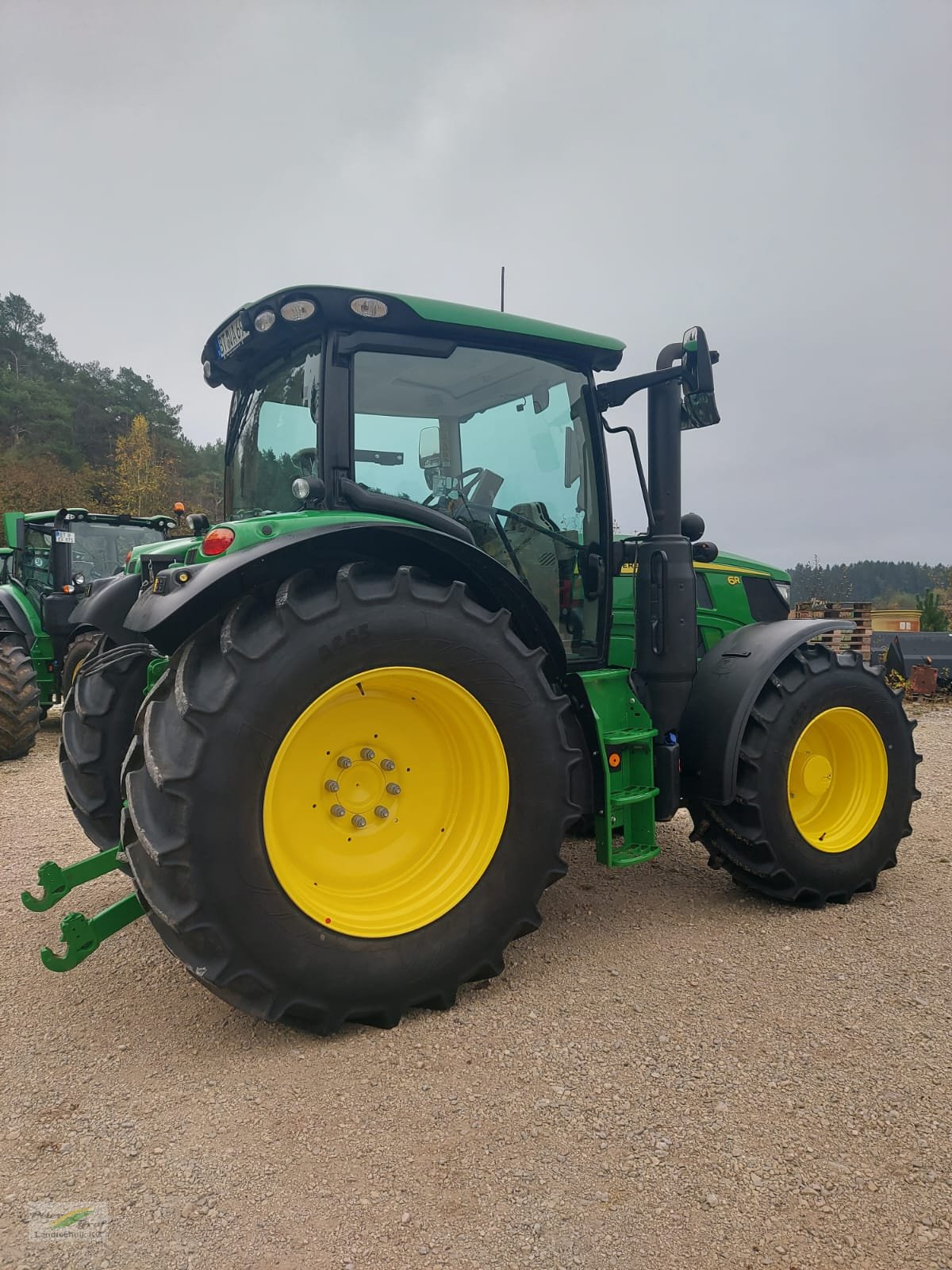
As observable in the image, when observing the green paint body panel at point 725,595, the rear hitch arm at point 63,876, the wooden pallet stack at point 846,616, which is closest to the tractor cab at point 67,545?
the rear hitch arm at point 63,876

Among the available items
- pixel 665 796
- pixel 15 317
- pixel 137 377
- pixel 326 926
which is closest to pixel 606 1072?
pixel 326 926

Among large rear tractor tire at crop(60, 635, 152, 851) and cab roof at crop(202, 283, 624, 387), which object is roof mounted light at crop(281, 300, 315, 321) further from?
large rear tractor tire at crop(60, 635, 152, 851)

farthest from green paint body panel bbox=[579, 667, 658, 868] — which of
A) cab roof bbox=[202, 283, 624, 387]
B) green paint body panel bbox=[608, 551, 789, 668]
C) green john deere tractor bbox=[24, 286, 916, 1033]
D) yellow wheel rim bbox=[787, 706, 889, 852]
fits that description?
cab roof bbox=[202, 283, 624, 387]

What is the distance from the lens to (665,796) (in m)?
3.31

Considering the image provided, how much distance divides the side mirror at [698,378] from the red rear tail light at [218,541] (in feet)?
6.65

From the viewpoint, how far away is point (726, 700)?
11.0ft

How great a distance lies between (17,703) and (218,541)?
18.2ft

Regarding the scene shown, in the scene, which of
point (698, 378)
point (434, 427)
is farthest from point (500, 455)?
point (698, 378)

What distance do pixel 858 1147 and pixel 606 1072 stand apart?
64cm

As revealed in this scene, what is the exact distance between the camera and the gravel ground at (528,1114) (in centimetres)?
168

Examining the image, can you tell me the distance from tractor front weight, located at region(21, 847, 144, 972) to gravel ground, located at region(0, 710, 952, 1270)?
28 cm

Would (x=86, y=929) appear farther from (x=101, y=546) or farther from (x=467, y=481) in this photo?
(x=101, y=546)

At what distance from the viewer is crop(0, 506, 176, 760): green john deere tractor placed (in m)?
7.00

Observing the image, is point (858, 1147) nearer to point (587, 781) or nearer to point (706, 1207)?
point (706, 1207)
